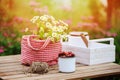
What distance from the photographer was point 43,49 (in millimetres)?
2914

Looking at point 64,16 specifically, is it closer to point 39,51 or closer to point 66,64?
point 39,51

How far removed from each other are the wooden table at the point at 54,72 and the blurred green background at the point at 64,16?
1241 millimetres

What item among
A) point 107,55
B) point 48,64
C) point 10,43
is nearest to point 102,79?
point 107,55

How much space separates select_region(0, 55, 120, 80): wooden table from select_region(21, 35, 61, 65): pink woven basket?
0.30 ft

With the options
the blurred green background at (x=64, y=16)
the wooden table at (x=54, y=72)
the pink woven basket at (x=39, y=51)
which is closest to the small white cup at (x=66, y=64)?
the wooden table at (x=54, y=72)

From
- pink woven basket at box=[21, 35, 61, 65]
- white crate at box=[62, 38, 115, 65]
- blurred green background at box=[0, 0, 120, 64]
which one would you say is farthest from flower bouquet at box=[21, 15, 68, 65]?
blurred green background at box=[0, 0, 120, 64]

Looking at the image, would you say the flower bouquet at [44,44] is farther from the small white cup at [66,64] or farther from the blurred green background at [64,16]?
the blurred green background at [64,16]

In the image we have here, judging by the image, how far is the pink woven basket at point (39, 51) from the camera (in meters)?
2.92

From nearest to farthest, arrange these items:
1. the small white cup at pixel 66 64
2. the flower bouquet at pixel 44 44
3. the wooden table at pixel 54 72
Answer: the wooden table at pixel 54 72 → the small white cup at pixel 66 64 → the flower bouquet at pixel 44 44

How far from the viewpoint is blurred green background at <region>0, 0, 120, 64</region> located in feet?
14.2

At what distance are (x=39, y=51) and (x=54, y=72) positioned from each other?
0.23 m

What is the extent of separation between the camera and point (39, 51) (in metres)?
2.92

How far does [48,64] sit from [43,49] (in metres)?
0.12

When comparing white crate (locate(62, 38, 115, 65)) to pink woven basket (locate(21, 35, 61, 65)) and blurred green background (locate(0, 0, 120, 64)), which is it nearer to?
pink woven basket (locate(21, 35, 61, 65))
